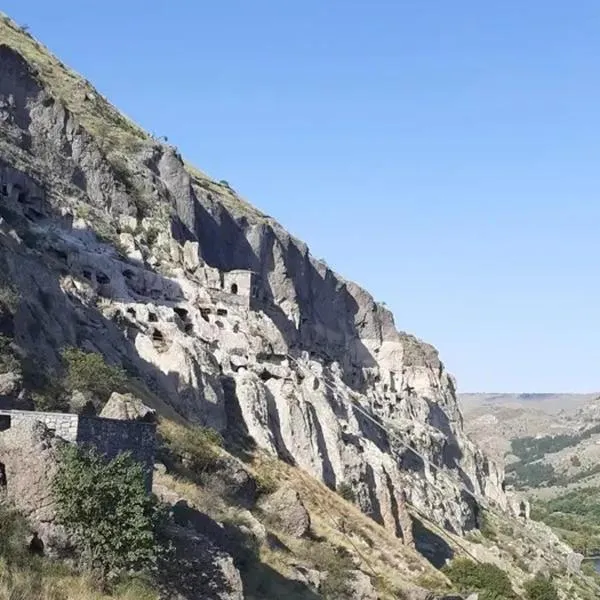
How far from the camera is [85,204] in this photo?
44.1 metres

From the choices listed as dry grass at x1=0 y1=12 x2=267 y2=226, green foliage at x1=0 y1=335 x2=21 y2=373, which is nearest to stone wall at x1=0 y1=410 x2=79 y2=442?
green foliage at x1=0 y1=335 x2=21 y2=373

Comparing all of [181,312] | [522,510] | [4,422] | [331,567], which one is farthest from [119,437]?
[522,510]

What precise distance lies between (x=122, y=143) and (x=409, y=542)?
32659mm

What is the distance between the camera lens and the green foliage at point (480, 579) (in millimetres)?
30975

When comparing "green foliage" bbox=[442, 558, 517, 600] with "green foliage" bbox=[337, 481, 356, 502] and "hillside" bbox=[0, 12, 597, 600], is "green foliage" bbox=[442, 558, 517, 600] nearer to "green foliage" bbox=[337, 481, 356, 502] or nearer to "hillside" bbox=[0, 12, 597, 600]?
"hillside" bbox=[0, 12, 597, 600]

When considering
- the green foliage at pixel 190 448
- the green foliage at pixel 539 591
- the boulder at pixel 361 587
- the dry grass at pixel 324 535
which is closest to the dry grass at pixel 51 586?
the dry grass at pixel 324 535

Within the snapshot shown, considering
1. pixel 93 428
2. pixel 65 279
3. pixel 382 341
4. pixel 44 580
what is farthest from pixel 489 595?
pixel 382 341

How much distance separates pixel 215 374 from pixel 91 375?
408 inches

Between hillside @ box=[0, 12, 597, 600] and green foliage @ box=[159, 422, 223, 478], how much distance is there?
6 cm

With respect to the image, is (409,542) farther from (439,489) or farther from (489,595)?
(439,489)

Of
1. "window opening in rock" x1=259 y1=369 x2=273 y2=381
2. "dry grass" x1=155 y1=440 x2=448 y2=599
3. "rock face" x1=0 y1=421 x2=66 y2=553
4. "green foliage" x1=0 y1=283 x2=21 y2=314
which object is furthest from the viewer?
"window opening in rock" x1=259 y1=369 x2=273 y2=381

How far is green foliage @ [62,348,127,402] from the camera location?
70.5 feet

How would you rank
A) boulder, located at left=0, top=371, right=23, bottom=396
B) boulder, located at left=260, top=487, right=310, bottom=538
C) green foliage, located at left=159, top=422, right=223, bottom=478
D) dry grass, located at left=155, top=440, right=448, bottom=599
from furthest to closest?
boulder, located at left=260, top=487, right=310, bottom=538 → green foliage, located at left=159, top=422, right=223, bottom=478 → dry grass, located at left=155, top=440, right=448, bottom=599 → boulder, located at left=0, top=371, right=23, bottom=396

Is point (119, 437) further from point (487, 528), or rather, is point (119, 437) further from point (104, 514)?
point (487, 528)
